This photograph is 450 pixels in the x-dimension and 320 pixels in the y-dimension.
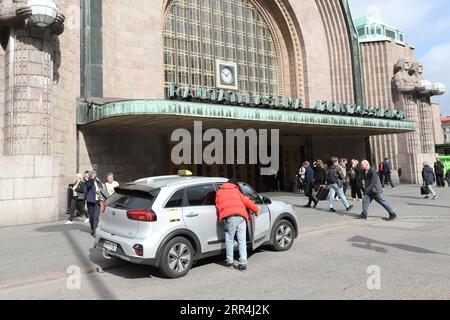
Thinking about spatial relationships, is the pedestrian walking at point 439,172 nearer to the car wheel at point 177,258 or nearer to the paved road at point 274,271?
the paved road at point 274,271

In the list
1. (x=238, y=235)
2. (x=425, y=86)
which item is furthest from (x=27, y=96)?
(x=425, y=86)

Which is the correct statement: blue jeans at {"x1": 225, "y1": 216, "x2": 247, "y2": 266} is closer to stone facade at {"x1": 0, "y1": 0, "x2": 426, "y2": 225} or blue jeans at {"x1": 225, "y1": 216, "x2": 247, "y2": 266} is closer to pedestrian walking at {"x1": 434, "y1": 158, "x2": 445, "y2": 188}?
stone facade at {"x1": 0, "y1": 0, "x2": 426, "y2": 225}

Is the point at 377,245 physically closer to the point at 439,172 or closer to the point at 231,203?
the point at 231,203

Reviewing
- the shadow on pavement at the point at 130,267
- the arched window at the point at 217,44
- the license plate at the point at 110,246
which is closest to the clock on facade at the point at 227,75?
the arched window at the point at 217,44

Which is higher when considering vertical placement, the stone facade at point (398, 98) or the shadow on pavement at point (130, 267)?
the stone facade at point (398, 98)

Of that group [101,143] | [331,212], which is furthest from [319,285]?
[101,143]

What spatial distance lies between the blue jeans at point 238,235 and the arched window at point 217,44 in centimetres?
1476

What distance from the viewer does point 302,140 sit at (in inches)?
961

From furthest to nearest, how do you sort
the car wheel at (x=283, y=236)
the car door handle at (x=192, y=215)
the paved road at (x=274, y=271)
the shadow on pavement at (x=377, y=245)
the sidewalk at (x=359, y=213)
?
the sidewalk at (x=359, y=213)
the car wheel at (x=283, y=236)
the shadow on pavement at (x=377, y=245)
the car door handle at (x=192, y=215)
the paved road at (x=274, y=271)

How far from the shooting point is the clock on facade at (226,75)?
21719 millimetres

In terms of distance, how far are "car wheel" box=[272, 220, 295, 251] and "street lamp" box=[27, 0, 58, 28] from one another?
1022 cm
